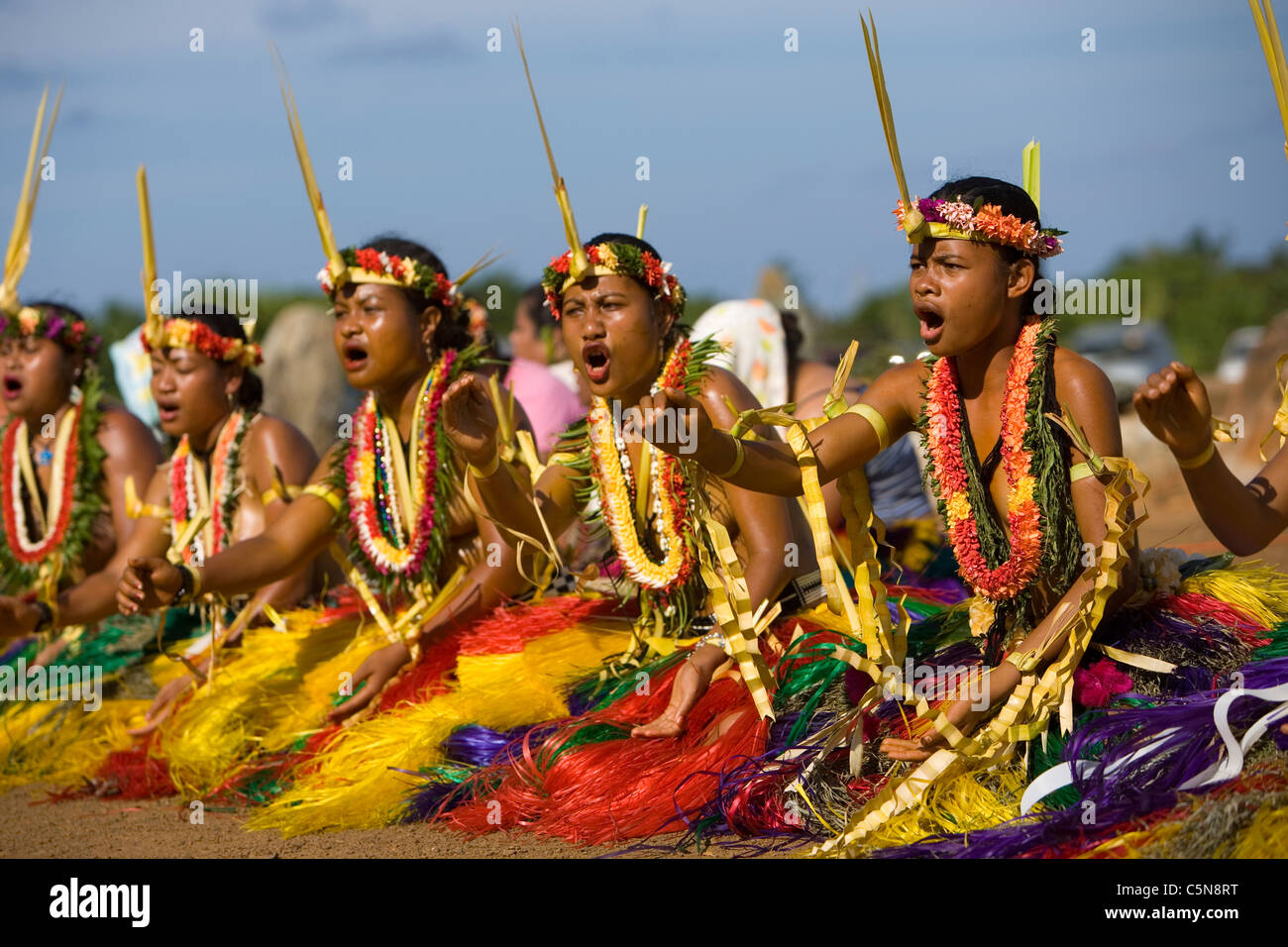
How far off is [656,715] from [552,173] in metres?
1.70

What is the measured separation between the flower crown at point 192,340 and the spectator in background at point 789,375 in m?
2.03

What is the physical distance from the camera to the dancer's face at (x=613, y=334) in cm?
420

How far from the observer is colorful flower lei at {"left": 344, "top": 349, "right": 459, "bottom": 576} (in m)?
4.87

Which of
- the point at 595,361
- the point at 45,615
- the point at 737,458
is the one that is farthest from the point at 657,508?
the point at 45,615

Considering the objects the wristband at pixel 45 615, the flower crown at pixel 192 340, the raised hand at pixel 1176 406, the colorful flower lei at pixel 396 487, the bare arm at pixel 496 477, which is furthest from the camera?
the flower crown at pixel 192 340

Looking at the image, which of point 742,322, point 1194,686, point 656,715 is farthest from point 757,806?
point 742,322

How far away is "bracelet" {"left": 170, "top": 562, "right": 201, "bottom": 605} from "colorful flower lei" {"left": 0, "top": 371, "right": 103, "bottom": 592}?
1.44 meters

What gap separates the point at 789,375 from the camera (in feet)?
20.8

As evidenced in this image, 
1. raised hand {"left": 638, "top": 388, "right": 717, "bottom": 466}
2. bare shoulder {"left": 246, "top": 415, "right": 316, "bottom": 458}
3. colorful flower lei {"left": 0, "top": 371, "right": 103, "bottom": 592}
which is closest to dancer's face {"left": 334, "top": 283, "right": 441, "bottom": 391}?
bare shoulder {"left": 246, "top": 415, "right": 316, "bottom": 458}

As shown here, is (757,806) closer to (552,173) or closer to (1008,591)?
(1008,591)

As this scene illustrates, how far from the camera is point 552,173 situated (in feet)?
13.9

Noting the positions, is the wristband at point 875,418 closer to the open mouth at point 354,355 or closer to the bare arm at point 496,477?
the bare arm at point 496,477

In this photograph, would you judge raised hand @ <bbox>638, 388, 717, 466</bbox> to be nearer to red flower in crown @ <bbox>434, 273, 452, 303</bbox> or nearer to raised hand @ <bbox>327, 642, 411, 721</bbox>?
raised hand @ <bbox>327, 642, 411, 721</bbox>

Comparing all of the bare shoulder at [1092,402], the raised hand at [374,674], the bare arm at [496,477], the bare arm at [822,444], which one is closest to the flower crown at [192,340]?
the raised hand at [374,674]
